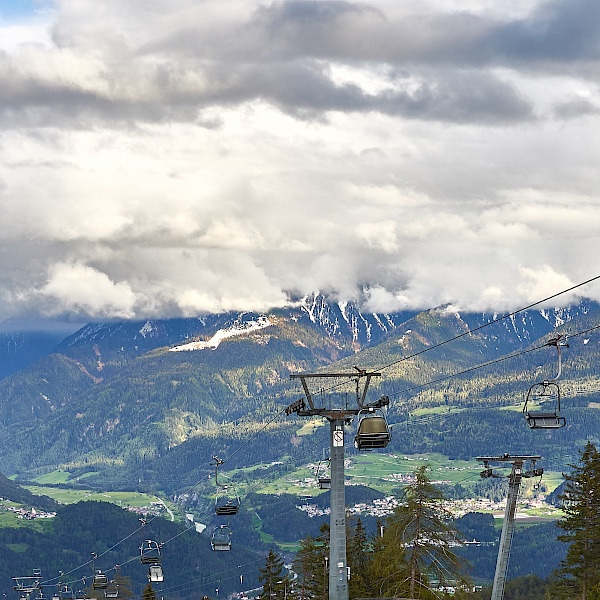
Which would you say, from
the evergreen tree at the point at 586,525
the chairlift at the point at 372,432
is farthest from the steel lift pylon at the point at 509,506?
the evergreen tree at the point at 586,525

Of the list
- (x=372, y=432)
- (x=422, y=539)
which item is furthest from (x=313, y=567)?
(x=372, y=432)

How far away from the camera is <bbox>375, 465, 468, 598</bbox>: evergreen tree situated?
286 feet

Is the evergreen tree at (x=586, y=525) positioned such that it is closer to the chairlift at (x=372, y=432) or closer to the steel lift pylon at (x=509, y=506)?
the steel lift pylon at (x=509, y=506)

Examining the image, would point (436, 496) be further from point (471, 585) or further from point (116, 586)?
point (116, 586)

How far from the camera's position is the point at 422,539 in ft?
292

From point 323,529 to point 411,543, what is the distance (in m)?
32.9

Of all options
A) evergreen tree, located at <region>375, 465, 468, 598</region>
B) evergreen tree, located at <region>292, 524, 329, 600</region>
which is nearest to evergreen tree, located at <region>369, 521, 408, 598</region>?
evergreen tree, located at <region>375, 465, 468, 598</region>

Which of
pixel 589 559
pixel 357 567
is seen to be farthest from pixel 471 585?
pixel 357 567

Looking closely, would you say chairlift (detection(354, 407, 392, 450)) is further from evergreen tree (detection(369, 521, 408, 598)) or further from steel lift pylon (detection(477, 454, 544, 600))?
evergreen tree (detection(369, 521, 408, 598))

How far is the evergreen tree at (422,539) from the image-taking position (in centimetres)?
8731

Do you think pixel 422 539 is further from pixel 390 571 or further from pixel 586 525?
pixel 586 525

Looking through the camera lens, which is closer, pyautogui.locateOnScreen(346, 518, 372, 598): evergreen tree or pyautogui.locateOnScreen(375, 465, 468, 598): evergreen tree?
pyautogui.locateOnScreen(375, 465, 468, 598): evergreen tree

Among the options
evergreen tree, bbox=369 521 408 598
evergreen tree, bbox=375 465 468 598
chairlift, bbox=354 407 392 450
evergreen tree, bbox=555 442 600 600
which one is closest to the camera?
chairlift, bbox=354 407 392 450

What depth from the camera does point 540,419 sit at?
54.4 meters
